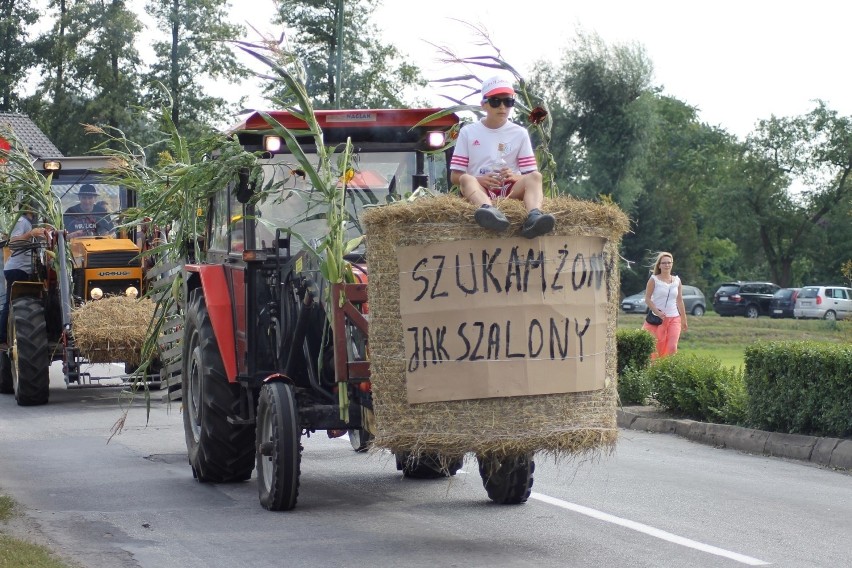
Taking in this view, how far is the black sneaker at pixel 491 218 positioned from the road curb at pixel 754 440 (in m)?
5.40

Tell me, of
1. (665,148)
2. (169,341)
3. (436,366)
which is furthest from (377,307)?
(665,148)

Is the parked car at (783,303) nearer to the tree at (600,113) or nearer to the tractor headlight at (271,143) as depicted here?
the tree at (600,113)

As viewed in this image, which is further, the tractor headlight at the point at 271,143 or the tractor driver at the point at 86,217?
the tractor driver at the point at 86,217

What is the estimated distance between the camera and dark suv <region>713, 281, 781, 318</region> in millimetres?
53594

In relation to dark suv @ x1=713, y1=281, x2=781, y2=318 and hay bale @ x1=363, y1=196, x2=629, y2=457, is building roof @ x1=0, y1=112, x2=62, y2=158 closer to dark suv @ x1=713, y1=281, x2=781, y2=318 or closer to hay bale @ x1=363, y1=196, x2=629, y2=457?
dark suv @ x1=713, y1=281, x2=781, y2=318

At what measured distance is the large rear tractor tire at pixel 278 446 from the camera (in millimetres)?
7781

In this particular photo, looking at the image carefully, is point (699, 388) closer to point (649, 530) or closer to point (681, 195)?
point (649, 530)

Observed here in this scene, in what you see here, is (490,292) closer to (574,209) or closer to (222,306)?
(574,209)

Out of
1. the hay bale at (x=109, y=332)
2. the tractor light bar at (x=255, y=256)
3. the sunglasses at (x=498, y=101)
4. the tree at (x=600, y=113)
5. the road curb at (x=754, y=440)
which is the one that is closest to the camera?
the sunglasses at (x=498, y=101)

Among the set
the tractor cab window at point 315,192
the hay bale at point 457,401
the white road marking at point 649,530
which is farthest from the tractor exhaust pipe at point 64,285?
the hay bale at point 457,401

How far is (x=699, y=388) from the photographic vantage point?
43.9 ft

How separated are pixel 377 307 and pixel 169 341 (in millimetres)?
4538

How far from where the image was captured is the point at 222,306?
29.9 ft

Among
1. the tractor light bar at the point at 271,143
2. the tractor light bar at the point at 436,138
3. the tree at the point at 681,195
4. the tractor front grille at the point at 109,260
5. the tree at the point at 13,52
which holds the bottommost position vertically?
the tractor front grille at the point at 109,260
